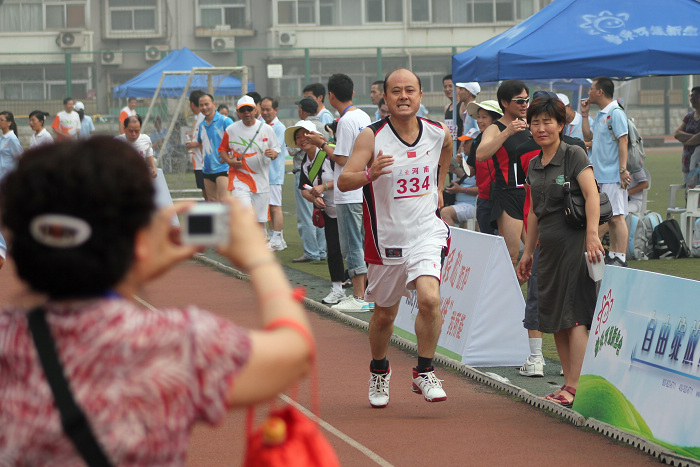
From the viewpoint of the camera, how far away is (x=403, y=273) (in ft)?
22.6

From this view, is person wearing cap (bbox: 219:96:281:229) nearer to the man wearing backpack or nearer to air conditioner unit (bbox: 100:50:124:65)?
the man wearing backpack

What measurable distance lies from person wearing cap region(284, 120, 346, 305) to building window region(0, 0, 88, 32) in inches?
1733

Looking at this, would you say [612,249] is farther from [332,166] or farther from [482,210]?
[332,166]

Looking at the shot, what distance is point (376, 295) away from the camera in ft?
22.8

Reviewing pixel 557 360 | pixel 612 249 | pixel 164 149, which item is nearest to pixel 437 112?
pixel 164 149

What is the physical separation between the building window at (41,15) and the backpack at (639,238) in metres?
43.3

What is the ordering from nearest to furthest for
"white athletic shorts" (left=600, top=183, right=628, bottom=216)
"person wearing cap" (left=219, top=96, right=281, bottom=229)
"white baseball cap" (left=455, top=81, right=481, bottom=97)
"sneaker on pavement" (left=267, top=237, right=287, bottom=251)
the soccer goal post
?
"white athletic shorts" (left=600, top=183, right=628, bottom=216), "person wearing cap" (left=219, top=96, right=281, bottom=229), "white baseball cap" (left=455, top=81, right=481, bottom=97), "sneaker on pavement" (left=267, top=237, right=287, bottom=251), the soccer goal post

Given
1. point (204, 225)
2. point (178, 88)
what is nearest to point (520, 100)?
point (204, 225)

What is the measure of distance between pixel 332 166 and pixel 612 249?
3.38 m

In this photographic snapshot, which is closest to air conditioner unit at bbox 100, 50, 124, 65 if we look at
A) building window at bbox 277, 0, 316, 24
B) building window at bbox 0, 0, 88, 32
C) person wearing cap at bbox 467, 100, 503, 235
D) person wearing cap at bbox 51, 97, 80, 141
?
building window at bbox 0, 0, 88, 32

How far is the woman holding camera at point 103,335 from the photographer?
6.47 feet

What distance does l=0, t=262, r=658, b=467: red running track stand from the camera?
5730mm

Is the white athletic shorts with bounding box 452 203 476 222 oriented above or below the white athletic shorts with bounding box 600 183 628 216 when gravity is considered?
below

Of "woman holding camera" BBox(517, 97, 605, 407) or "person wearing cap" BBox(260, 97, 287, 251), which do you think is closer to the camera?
"woman holding camera" BBox(517, 97, 605, 407)
